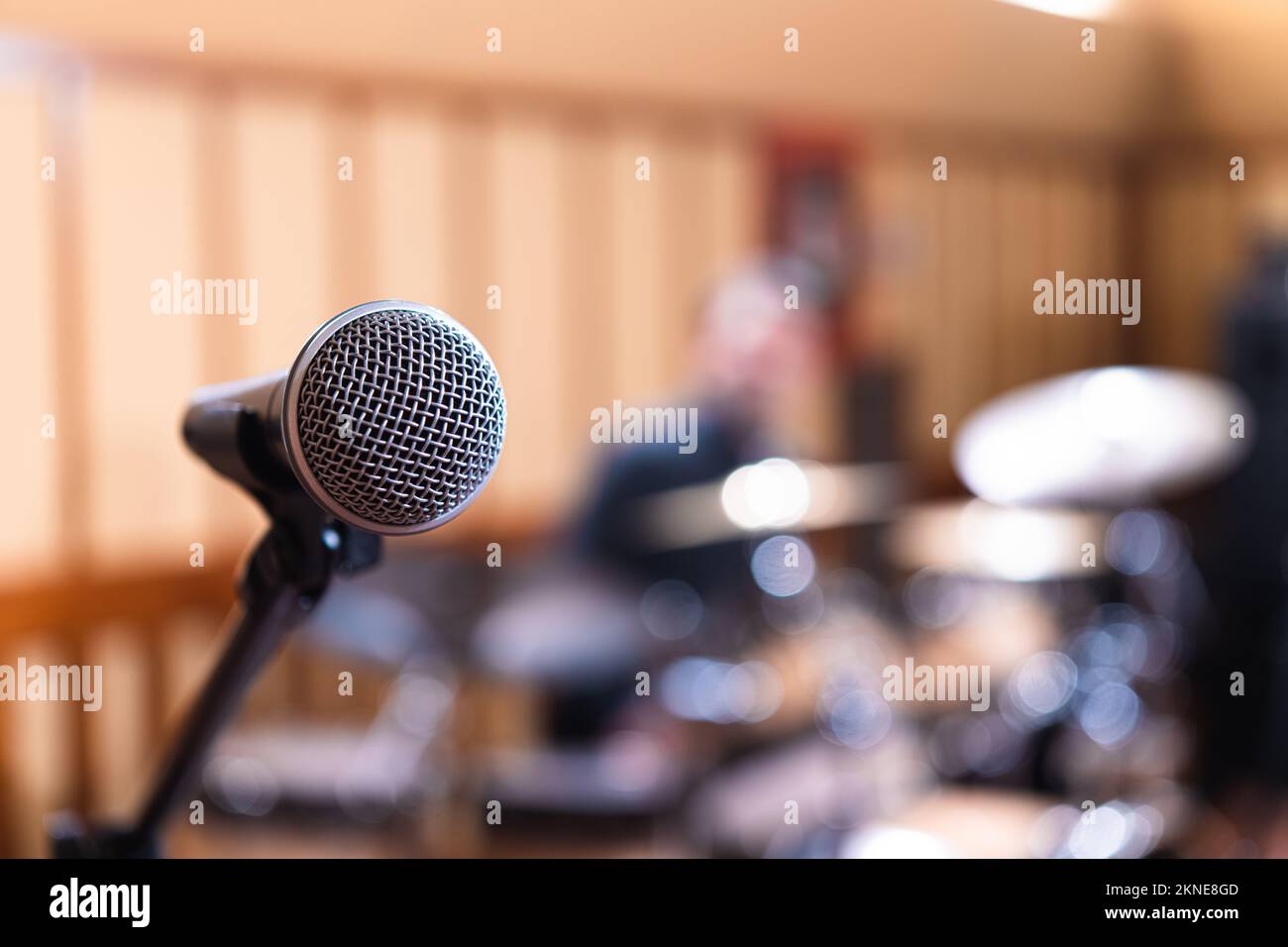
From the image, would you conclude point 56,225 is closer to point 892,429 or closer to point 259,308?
point 259,308

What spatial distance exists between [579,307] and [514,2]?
45.8 inches

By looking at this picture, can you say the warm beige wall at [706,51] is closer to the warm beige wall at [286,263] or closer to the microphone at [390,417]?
the warm beige wall at [286,263]

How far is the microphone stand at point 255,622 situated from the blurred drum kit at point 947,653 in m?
1.61

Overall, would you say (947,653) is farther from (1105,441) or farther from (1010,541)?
(1105,441)

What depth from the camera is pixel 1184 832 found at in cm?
293

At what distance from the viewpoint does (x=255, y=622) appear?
65 centimetres

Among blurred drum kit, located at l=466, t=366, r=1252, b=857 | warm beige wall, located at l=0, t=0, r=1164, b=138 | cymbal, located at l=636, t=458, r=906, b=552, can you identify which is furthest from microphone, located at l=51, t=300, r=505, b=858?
cymbal, located at l=636, t=458, r=906, b=552

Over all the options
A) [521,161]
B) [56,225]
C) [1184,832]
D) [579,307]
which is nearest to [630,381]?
[579,307]

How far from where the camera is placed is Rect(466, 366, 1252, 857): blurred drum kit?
256 centimetres

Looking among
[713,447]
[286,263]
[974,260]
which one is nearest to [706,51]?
[713,447]

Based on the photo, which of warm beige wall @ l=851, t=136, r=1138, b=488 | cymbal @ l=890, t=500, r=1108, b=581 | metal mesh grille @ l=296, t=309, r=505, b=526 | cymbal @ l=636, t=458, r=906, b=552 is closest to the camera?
metal mesh grille @ l=296, t=309, r=505, b=526

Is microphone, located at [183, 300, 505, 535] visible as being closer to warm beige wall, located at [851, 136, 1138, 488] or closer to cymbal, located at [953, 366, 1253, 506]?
cymbal, located at [953, 366, 1253, 506]

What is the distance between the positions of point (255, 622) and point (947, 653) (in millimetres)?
2874
